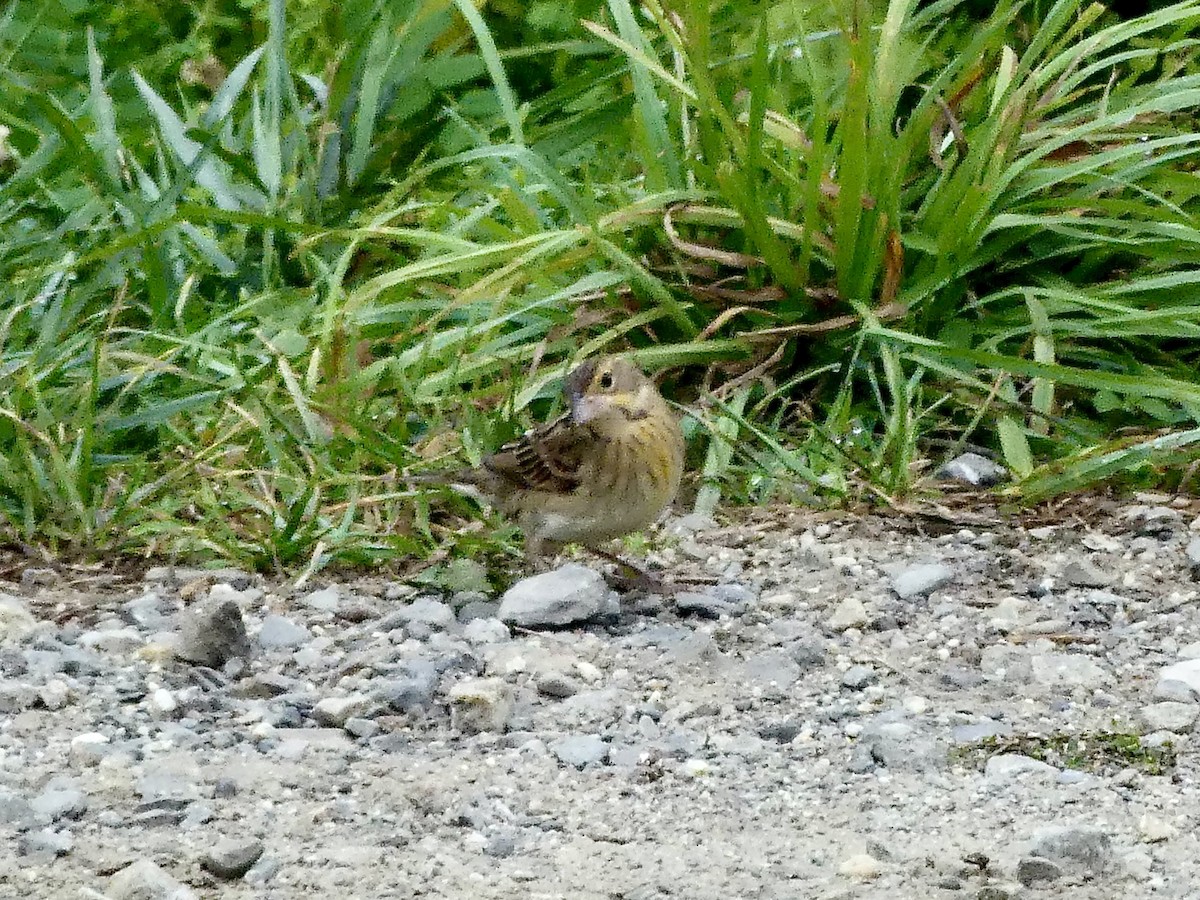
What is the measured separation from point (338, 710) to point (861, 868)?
43.8 inches

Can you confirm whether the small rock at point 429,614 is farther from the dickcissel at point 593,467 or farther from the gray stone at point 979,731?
the gray stone at point 979,731

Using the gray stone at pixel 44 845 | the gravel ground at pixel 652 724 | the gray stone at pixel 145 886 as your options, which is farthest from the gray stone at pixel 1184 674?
the gray stone at pixel 44 845

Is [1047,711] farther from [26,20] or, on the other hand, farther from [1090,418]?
[26,20]

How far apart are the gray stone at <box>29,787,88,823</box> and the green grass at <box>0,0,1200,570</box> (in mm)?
1478

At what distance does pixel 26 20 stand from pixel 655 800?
18.7 ft

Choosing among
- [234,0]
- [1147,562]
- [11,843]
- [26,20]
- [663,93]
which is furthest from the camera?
[234,0]

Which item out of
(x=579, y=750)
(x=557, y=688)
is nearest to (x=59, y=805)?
(x=579, y=750)

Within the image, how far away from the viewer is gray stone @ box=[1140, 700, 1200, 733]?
3482mm

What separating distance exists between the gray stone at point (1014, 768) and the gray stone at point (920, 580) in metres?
0.97

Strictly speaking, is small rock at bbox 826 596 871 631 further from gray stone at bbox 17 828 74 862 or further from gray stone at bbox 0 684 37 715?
gray stone at bbox 17 828 74 862

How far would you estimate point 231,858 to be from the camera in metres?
2.85

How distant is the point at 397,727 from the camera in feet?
11.8

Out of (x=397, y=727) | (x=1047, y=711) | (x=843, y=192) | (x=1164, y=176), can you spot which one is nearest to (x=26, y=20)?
(x=843, y=192)

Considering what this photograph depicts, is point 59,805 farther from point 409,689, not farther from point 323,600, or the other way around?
point 323,600
